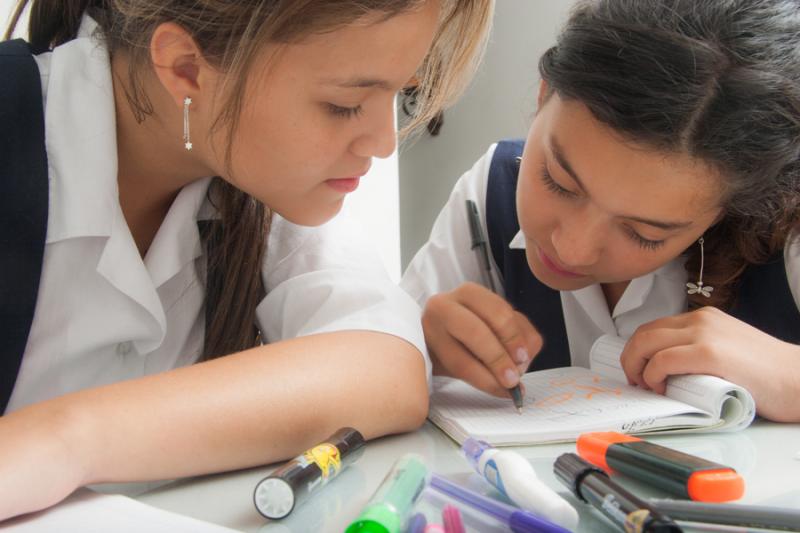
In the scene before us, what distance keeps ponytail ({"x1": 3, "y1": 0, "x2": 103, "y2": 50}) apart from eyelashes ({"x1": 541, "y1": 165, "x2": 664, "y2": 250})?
1.46 feet

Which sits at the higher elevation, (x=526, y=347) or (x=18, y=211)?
(x=18, y=211)

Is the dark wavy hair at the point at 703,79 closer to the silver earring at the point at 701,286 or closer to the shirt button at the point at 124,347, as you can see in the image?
the silver earring at the point at 701,286

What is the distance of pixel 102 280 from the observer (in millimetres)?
623

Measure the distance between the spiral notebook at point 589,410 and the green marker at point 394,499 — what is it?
3.9 inches

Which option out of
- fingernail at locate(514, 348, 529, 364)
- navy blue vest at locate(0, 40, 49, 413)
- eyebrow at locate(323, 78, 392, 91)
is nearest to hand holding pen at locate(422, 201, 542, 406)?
fingernail at locate(514, 348, 529, 364)

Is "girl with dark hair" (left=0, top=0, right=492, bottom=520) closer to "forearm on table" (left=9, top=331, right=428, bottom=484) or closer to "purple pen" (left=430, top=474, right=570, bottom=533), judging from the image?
"forearm on table" (left=9, top=331, right=428, bottom=484)

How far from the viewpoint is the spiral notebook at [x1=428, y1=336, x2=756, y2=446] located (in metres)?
0.53

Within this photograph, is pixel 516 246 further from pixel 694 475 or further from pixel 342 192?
pixel 694 475

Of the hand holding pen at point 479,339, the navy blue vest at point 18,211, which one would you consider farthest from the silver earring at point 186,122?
the hand holding pen at point 479,339

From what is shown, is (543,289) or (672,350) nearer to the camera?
(672,350)

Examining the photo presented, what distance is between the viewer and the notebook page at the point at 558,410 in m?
0.52

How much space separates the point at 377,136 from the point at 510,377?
0.22 m

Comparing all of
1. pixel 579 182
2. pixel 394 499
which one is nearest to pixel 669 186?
pixel 579 182

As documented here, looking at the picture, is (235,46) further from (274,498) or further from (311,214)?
(274,498)
